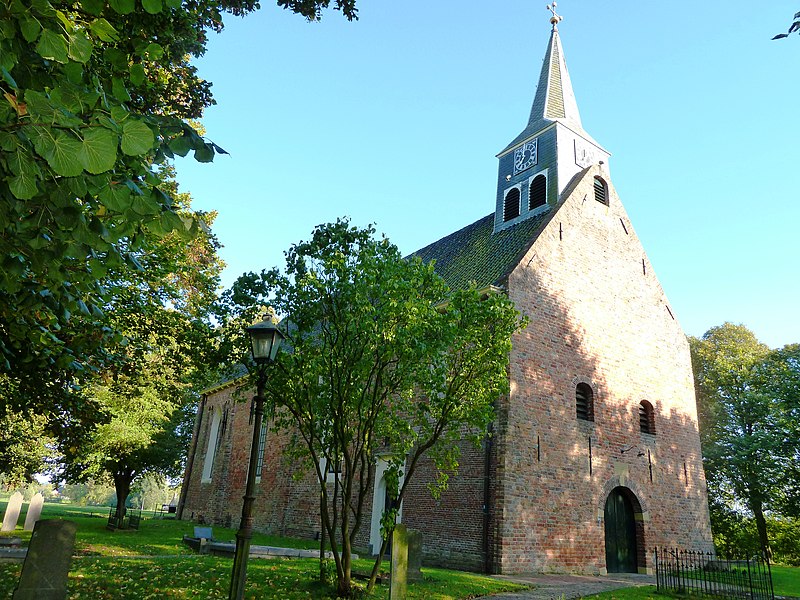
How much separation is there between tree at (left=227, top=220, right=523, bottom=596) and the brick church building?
2.90 metres

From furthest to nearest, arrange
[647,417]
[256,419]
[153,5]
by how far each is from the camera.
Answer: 1. [647,417]
2. [256,419]
3. [153,5]

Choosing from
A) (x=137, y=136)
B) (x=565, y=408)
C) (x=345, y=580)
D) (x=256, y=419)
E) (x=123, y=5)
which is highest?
(x=565, y=408)

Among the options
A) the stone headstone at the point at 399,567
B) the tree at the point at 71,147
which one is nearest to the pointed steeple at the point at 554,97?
the stone headstone at the point at 399,567

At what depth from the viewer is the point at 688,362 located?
20750 mm

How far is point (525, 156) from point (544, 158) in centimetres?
117

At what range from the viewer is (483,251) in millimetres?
20562

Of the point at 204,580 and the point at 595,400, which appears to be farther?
the point at 595,400

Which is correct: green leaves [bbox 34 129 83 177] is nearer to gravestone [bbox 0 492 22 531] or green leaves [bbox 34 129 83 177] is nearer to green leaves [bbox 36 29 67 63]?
green leaves [bbox 36 29 67 63]

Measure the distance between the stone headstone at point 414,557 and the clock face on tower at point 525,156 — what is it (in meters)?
15.2

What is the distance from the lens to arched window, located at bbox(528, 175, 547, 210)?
67.0 ft

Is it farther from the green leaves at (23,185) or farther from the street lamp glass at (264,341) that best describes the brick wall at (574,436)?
the green leaves at (23,185)

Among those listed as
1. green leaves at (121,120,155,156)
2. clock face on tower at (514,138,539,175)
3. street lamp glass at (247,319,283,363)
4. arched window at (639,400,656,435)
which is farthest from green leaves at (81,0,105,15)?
clock face on tower at (514,138,539,175)

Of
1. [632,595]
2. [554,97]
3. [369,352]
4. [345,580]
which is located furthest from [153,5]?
[554,97]

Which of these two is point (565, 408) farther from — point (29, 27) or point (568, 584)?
point (29, 27)
